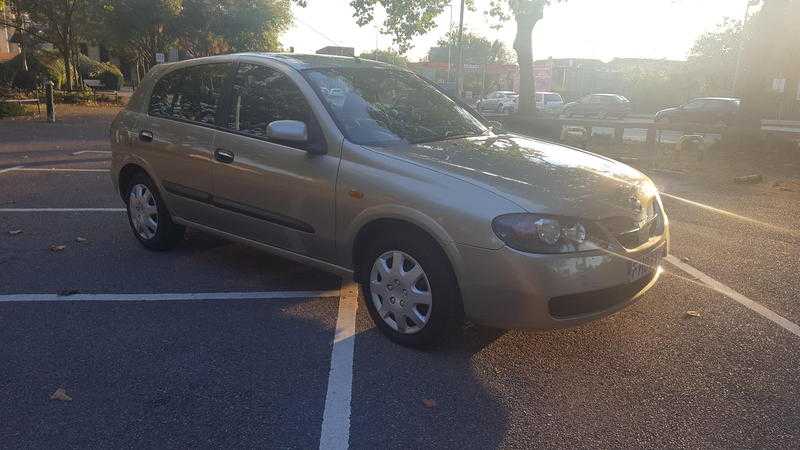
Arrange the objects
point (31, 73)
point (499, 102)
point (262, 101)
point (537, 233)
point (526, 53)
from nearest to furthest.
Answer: point (537, 233) < point (262, 101) < point (526, 53) < point (31, 73) < point (499, 102)

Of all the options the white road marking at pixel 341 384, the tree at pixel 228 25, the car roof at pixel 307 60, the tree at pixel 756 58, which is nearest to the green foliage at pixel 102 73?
the tree at pixel 228 25

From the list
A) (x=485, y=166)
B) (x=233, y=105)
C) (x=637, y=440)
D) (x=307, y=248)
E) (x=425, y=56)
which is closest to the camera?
(x=637, y=440)

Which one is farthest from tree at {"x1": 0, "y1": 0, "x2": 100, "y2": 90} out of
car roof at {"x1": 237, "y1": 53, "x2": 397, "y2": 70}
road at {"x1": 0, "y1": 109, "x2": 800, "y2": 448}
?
car roof at {"x1": 237, "y1": 53, "x2": 397, "y2": 70}

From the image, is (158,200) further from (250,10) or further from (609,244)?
(250,10)

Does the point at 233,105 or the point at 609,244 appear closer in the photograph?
the point at 609,244

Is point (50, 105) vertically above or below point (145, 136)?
below

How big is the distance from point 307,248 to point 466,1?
83.2ft

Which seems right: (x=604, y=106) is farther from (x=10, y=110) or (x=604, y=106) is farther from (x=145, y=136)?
(x=145, y=136)

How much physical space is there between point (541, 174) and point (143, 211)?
3.60 meters

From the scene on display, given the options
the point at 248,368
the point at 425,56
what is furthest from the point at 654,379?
the point at 425,56

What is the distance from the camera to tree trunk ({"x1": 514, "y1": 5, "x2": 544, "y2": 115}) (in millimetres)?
20969

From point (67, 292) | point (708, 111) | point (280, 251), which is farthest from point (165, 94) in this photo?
point (708, 111)

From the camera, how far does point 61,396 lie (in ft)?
10.8

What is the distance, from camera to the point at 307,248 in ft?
14.4
